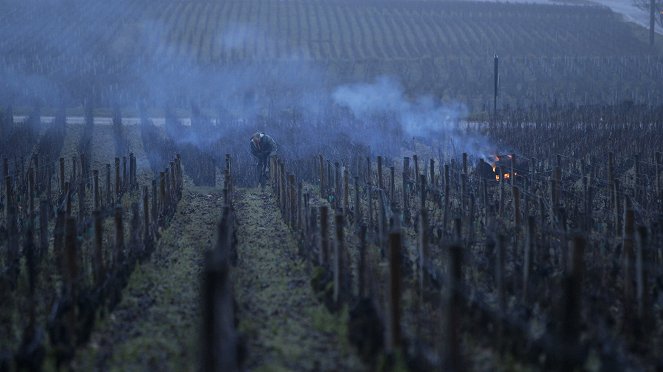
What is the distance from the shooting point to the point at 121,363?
8.98 meters

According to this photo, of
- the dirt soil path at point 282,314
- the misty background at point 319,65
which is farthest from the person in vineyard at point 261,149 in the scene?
the dirt soil path at point 282,314

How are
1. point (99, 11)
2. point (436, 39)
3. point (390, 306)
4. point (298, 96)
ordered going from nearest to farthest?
point (390, 306)
point (298, 96)
point (436, 39)
point (99, 11)

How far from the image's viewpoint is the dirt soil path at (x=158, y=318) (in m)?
9.04

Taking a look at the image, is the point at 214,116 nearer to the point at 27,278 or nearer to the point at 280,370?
the point at 27,278

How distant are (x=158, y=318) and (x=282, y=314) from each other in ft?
4.92

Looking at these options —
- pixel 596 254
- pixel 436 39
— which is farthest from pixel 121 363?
pixel 436 39

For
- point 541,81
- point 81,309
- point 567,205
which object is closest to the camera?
point 81,309

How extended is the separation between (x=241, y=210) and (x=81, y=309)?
8816 mm

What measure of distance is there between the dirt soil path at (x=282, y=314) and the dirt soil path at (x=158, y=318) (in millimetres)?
630

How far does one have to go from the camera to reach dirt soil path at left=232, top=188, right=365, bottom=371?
29.6 feet

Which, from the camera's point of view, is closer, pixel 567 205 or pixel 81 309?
pixel 81 309

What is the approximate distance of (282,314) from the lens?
35.3 feet

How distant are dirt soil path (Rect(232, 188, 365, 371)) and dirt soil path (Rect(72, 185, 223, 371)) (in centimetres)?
63

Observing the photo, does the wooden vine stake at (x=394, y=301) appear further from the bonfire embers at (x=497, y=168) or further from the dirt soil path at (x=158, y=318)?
the bonfire embers at (x=497, y=168)
